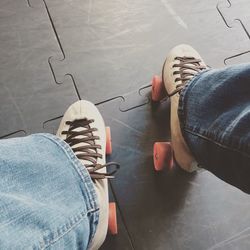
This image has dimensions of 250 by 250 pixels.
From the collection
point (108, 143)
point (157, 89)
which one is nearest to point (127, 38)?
point (157, 89)

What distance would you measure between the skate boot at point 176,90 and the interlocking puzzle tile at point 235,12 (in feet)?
0.67

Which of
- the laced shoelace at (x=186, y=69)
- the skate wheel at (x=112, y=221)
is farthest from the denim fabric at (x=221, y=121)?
the skate wheel at (x=112, y=221)

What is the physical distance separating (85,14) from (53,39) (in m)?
0.11

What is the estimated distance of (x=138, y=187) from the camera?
844 mm

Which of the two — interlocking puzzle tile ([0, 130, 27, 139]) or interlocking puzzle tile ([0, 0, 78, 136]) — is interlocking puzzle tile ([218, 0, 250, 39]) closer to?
interlocking puzzle tile ([0, 0, 78, 136])

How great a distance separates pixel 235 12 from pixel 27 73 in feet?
1.83

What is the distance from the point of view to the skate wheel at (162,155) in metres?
0.82

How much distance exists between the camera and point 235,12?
3.36 feet

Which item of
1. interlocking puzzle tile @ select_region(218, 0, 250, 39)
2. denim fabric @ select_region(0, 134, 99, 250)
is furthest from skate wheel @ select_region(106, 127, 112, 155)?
interlocking puzzle tile @ select_region(218, 0, 250, 39)

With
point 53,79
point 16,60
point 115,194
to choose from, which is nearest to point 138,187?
point 115,194

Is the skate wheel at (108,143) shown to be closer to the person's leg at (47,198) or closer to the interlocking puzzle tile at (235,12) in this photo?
the person's leg at (47,198)

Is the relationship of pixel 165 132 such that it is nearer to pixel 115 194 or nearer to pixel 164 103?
pixel 164 103

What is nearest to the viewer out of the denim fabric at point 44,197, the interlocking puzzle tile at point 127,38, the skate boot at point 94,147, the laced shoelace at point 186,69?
the denim fabric at point 44,197

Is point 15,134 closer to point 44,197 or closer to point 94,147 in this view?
point 94,147
